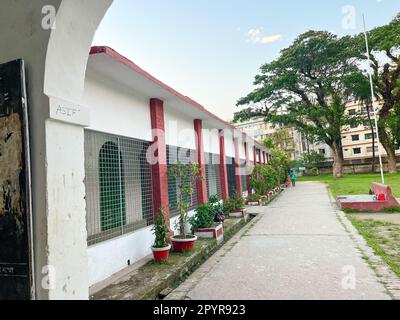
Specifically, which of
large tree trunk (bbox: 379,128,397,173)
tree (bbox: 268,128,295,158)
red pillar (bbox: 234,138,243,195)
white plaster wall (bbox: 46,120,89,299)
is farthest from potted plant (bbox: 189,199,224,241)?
tree (bbox: 268,128,295,158)

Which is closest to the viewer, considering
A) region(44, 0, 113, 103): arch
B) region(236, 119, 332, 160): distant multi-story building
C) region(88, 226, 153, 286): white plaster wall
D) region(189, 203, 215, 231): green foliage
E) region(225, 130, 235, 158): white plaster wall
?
region(44, 0, 113, 103): arch

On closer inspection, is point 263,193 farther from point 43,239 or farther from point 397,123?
point 397,123

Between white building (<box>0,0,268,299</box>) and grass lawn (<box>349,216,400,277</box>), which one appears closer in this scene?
white building (<box>0,0,268,299</box>)

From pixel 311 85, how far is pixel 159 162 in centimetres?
2804

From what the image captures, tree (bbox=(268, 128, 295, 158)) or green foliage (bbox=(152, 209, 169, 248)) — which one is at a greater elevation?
tree (bbox=(268, 128, 295, 158))

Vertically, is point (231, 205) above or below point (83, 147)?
below

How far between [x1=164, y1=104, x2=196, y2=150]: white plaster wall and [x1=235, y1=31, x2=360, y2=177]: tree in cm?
2273

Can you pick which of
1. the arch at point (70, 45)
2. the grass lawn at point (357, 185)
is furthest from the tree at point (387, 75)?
the arch at point (70, 45)

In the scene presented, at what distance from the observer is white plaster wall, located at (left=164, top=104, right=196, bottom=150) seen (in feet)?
23.5

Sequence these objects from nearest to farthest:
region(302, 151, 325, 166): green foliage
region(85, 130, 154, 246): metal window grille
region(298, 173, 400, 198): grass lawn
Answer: region(85, 130, 154, 246): metal window grille < region(298, 173, 400, 198): grass lawn < region(302, 151, 325, 166): green foliage

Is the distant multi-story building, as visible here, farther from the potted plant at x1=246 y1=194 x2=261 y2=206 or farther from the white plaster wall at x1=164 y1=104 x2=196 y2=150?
the white plaster wall at x1=164 y1=104 x2=196 y2=150

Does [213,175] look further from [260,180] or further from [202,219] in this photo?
[260,180]

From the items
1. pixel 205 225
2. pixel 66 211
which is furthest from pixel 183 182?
pixel 66 211

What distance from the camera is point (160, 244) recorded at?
5.19m
